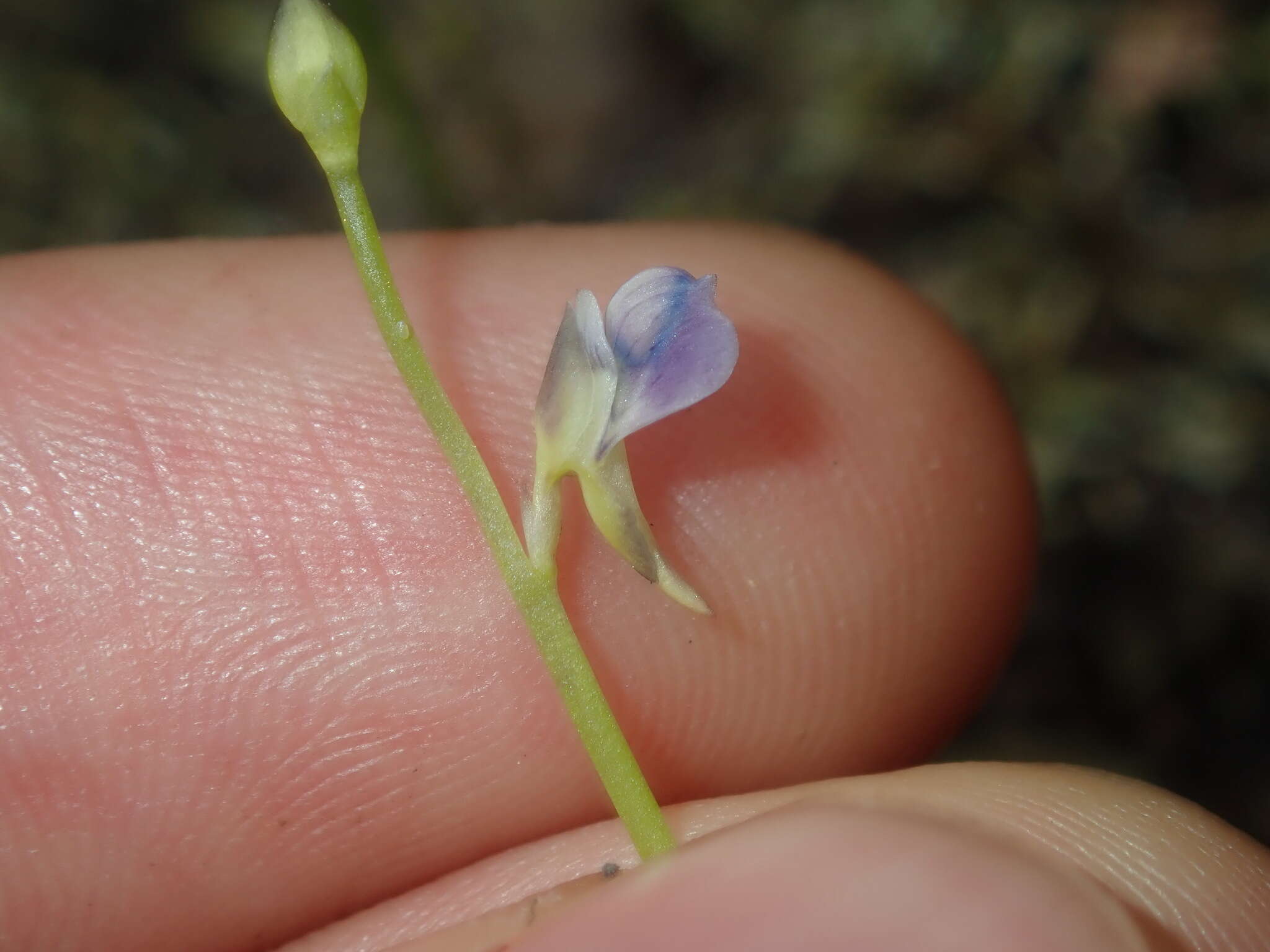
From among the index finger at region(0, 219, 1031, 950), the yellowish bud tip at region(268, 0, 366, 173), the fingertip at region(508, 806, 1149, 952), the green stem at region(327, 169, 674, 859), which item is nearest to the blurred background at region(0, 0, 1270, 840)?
the index finger at region(0, 219, 1031, 950)

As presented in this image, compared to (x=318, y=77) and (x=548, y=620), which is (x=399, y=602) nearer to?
(x=548, y=620)

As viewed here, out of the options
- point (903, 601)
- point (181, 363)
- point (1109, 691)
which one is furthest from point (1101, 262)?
point (181, 363)

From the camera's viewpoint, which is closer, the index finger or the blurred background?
the index finger

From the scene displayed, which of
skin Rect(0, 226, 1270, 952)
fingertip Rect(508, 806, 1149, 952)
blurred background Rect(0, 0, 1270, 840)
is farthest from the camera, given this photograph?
blurred background Rect(0, 0, 1270, 840)

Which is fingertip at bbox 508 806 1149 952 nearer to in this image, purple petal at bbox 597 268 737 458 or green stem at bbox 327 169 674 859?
green stem at bbox 327 169 674 859

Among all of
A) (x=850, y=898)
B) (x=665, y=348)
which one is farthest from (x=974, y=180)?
(x=850, y=898)
